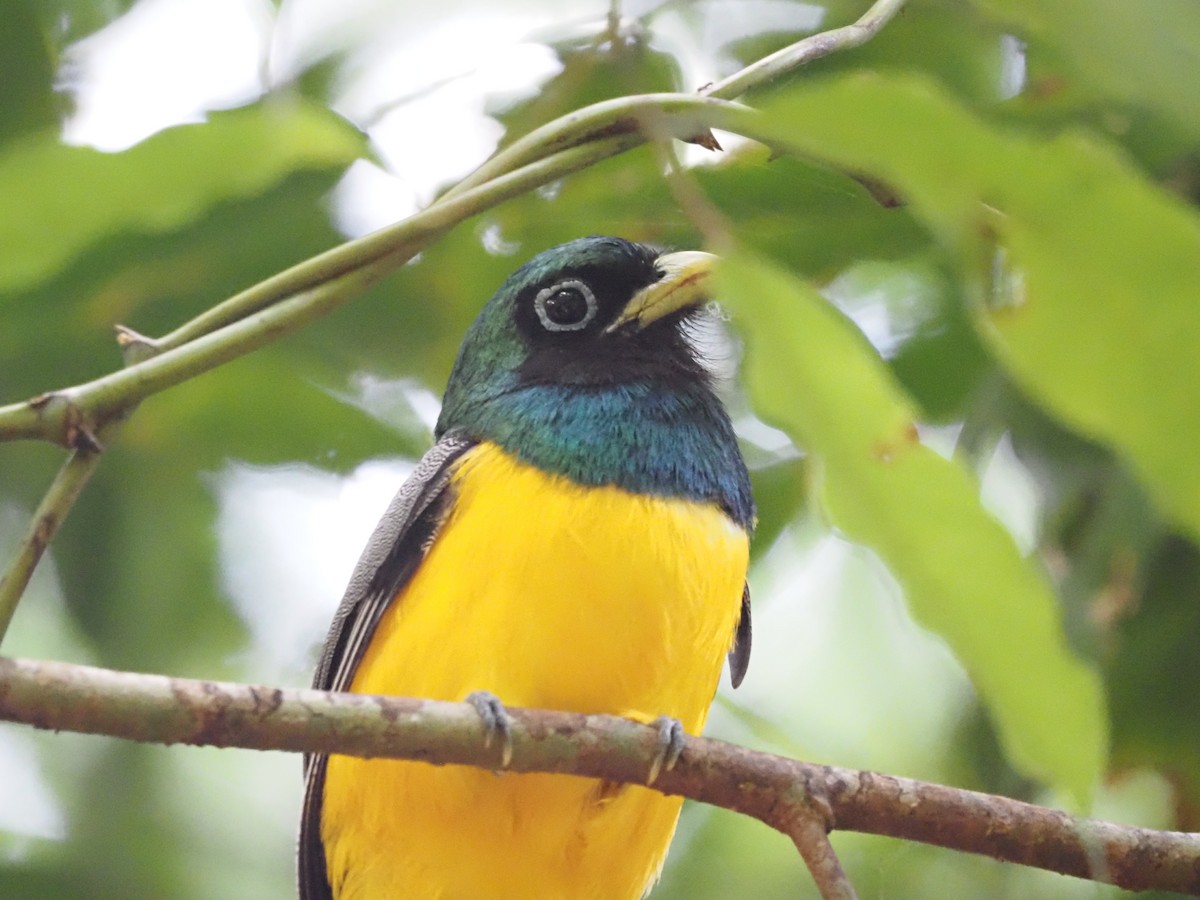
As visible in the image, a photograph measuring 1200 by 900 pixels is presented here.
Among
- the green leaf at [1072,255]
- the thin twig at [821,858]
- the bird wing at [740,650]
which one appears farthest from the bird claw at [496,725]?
the bird wing at [740,650]

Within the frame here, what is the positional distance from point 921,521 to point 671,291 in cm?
194

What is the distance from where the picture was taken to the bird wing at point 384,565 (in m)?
2.77

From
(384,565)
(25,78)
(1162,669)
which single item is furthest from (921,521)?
(25,78)

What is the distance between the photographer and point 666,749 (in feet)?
6.87

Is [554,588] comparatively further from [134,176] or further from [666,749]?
[134,176]

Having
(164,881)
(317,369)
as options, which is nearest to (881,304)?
(317,369)

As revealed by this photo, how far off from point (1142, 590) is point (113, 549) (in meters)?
2.38

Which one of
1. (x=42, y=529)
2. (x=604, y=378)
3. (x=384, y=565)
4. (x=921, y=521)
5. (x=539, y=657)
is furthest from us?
(x=604, y=378)

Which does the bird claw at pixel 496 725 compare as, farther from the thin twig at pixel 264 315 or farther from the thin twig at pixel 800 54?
the thin twig at pixel 800 54

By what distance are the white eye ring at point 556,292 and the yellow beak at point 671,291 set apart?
5 centimetres

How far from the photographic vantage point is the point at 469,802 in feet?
8.57

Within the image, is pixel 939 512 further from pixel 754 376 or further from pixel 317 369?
pixel 317 369

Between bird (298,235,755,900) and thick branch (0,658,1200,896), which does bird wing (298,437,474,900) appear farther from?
thick branch (0,658,1200,896)

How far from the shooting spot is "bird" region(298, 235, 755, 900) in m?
2.52
